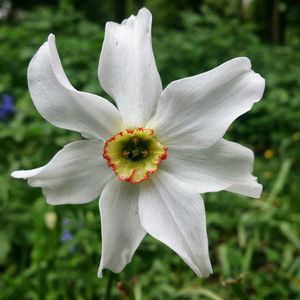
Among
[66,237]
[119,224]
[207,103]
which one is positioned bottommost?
[66,237]

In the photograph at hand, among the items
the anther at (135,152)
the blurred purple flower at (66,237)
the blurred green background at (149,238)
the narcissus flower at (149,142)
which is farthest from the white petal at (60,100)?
the blurred purple flower at (66,237)

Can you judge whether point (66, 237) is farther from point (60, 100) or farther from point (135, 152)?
point (60, 100)

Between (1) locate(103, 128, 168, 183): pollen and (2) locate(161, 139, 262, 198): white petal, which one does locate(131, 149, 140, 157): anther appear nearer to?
(1) locate(103, 128, 168, 183): pollen

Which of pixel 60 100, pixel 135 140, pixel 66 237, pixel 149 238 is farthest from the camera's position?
pixel 66 237

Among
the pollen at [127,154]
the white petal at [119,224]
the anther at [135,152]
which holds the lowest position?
the white petal at [119,224]

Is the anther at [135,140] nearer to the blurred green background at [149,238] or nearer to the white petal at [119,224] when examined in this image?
the white petal at [119,224]

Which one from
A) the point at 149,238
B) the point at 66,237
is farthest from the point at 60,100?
the point at 66,237

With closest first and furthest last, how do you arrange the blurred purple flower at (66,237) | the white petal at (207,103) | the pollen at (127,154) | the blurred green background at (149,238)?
1. the white petal at (207,103)
2. the pollen at (127,154)
3. the blurred green background at (149,238)
4. the blurred purple flower at (66,237)
